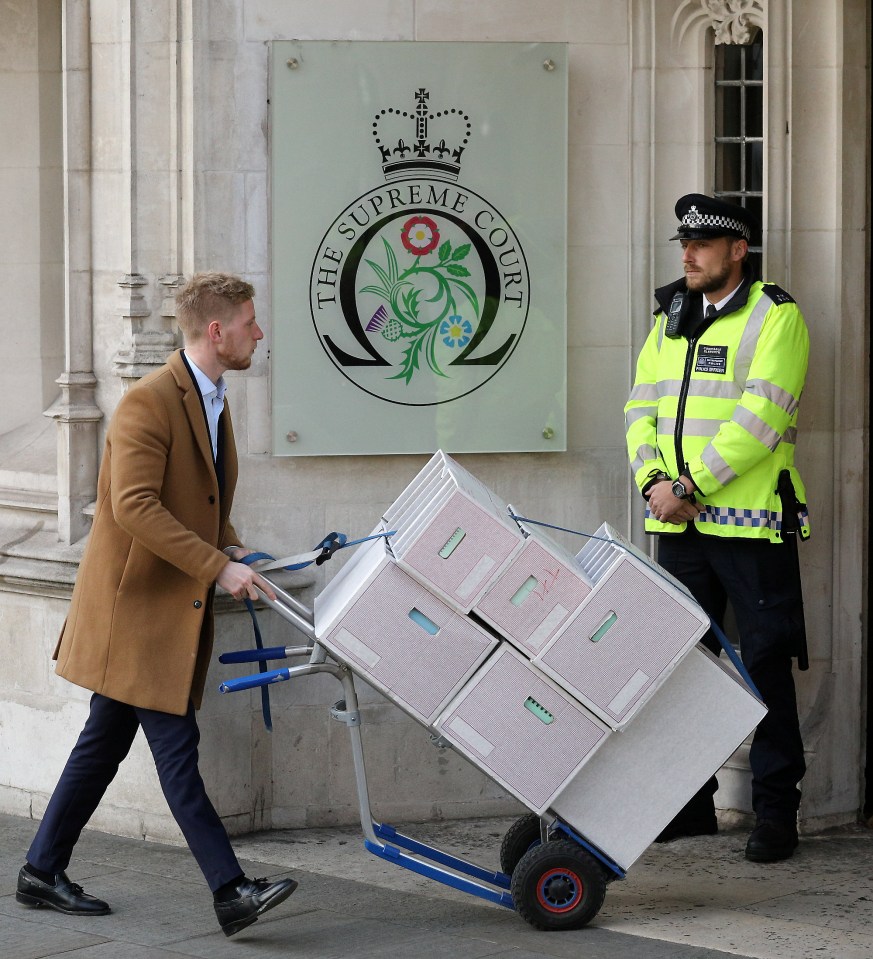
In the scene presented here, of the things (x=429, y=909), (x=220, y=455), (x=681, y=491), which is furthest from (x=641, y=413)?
(x=429, y=909)

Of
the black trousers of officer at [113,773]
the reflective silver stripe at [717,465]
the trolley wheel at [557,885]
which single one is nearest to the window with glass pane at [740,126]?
the reflective silver stripe at [717,465]

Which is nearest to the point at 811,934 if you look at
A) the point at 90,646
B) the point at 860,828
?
the point at 860,828

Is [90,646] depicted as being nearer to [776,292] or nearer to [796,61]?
[776,292]

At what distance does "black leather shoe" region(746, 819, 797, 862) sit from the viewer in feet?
20.5

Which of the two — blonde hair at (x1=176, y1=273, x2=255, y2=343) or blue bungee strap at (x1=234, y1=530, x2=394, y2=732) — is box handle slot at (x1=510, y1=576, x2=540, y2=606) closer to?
blue bungee strap at (x1=234, y1=530, x2=394, y2=732)

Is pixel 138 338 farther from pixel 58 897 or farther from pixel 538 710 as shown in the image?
pixel 538 710

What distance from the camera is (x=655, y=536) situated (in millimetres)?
6887

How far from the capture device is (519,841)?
5.73 m

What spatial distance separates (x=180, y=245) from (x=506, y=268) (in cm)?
124

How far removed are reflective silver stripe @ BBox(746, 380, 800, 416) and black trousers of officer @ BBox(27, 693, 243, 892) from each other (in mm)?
2236

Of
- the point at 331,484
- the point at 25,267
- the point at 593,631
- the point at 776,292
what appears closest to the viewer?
the point at 593,631

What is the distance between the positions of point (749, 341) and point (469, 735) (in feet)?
6.19

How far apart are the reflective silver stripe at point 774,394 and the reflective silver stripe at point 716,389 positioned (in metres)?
0.10

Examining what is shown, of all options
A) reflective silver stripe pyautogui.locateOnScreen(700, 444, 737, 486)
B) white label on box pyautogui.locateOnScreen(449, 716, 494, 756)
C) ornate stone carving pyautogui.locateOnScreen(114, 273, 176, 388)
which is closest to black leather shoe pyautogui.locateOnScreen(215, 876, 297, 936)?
white label on box pyautogui.locateOnScreen(449, 716, 494, 756)
